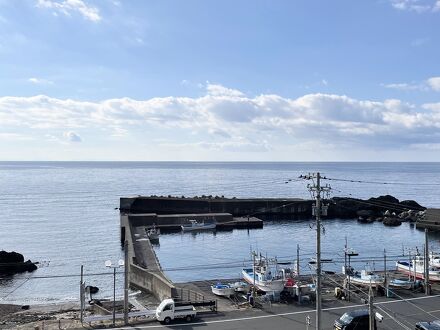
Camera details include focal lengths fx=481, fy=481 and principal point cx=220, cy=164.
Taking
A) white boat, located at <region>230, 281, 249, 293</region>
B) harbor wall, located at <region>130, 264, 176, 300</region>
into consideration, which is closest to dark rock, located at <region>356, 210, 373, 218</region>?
harbor wall, located at <region>130, 264, 176, 300</region>

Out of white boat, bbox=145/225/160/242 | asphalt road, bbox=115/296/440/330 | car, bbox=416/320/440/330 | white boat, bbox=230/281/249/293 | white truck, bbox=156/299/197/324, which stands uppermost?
car, bbox=416/320/440/330

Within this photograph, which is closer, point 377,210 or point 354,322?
point 354,322

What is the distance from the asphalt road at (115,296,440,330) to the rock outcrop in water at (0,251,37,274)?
3307 cm

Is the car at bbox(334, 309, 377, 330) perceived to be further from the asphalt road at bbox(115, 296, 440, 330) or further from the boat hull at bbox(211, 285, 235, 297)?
the boat hull at bbox(211, 285, 235, 297)

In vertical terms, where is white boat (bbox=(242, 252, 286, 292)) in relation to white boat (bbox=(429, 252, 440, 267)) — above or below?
above

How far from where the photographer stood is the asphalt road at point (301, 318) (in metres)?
24.7

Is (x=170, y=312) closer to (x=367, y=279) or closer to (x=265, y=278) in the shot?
(x=265, y=278)

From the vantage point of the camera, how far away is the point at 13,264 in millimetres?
52469

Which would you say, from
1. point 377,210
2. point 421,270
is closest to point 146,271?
point 421,270

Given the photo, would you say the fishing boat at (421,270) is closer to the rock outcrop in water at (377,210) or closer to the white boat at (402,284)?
the white boat at (402,284)

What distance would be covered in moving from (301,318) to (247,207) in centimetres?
7666

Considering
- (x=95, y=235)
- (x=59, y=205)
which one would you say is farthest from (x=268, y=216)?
(x=59, y=205)

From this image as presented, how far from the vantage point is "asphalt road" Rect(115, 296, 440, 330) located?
24.7 m

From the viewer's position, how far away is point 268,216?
10125 cm
